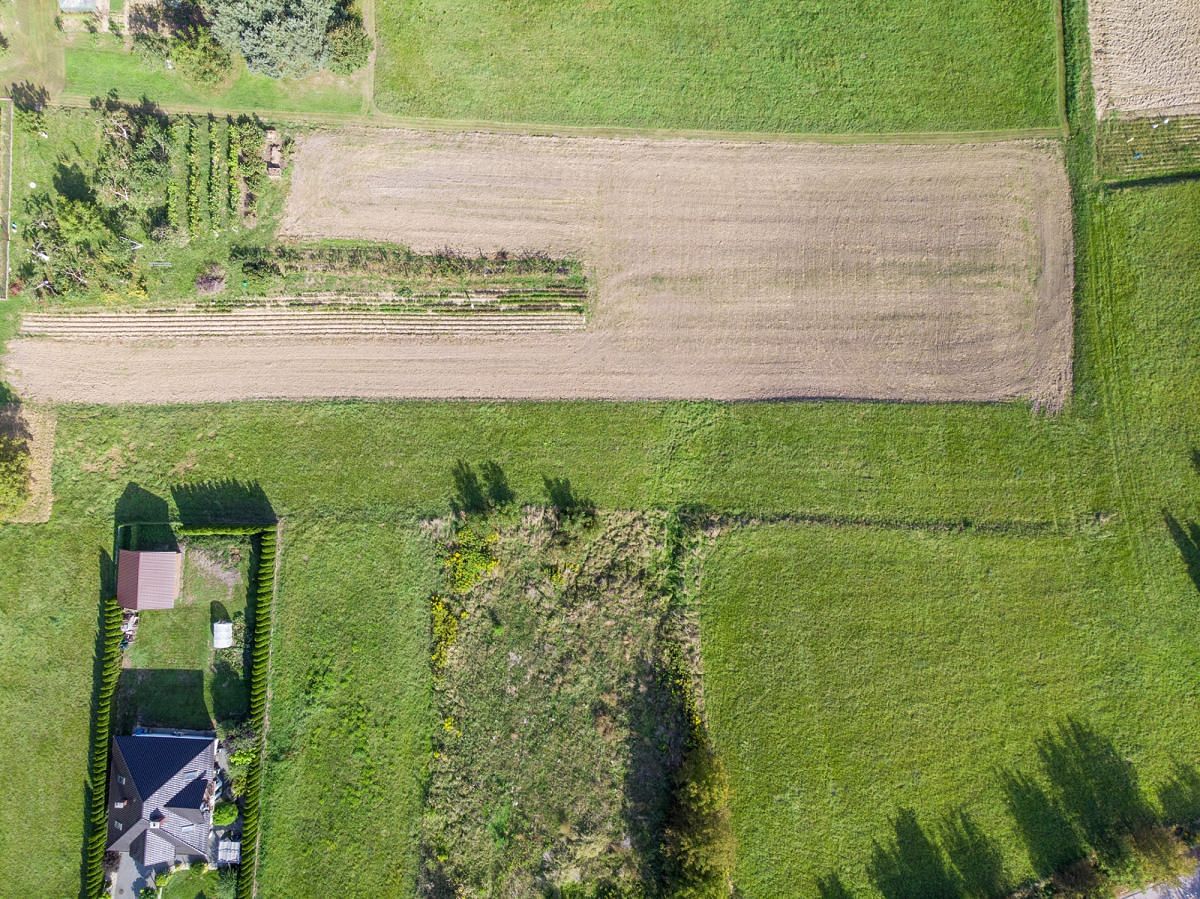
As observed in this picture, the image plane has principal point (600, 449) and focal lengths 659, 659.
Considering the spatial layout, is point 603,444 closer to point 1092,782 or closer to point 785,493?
point 785,493

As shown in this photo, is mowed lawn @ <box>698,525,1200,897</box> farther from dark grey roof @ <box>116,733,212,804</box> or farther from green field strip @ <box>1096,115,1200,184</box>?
dark grey roof @ <box>116,733,212,804</box>

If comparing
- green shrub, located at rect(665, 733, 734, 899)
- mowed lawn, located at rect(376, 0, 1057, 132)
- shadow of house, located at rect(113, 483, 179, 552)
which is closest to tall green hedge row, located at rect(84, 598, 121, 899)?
shadow of house, located at rect(113, 483, 179, 552)

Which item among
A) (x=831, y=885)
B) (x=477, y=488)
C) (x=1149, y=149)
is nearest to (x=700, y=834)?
(x=831, y=885)

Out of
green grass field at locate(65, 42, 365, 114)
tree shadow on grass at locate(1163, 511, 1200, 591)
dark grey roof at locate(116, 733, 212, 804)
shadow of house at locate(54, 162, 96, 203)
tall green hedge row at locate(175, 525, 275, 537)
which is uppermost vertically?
green grass field at locate(65, 42, 365, 114)

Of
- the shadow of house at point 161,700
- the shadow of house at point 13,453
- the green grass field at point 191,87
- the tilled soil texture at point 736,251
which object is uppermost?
the green grass field at point 191,87

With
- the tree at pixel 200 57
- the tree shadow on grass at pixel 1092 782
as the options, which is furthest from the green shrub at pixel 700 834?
the tree at pixel 200 57

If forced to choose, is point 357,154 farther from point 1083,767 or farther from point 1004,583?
point 1083,767

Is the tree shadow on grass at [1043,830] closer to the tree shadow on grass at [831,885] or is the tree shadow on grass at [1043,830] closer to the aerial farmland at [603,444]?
the aerial farmland at [603,444]
